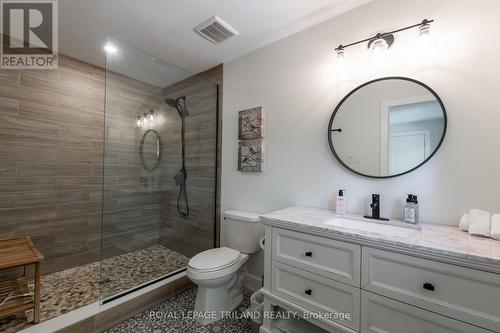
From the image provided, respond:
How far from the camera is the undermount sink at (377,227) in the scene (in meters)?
1.31

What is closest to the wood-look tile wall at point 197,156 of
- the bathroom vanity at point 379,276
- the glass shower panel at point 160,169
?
the glass shower panel at point 160,169

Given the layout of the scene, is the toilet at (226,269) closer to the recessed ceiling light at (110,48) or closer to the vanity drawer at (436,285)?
the vanity drawer at (436,285)

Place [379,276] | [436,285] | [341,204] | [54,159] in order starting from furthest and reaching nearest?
1. [54,159]
2. [341,204]
3. [379,276]
4. [436,285]

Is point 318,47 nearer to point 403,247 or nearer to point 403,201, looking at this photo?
point 403,201

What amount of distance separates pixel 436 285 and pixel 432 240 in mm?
197

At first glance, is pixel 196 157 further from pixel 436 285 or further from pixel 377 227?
pixel 436 285

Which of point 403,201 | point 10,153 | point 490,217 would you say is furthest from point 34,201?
point 490,217

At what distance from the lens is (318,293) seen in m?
1.33

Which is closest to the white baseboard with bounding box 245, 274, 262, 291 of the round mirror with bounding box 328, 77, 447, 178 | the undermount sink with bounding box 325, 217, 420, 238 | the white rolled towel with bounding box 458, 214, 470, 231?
the undermount sink with bounding box 325, 217, 420, 238

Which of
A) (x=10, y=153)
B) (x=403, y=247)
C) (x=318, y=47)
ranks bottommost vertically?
(x=403, y=247)

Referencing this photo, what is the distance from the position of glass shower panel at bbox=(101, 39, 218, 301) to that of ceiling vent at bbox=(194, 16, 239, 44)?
0.65 meters

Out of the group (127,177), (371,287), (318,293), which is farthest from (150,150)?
(371,287)

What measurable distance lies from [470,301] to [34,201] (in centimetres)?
336

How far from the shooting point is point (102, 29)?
199cm
